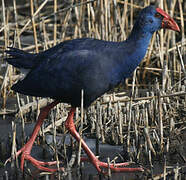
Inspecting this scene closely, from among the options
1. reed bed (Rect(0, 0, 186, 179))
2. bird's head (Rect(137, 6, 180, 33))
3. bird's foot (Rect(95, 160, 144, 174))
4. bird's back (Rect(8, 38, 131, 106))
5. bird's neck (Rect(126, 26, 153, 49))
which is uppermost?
bird's head (Rect(137, 6, 180, 33))

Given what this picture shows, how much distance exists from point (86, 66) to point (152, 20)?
671 mm

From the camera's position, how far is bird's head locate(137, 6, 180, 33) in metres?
4.20

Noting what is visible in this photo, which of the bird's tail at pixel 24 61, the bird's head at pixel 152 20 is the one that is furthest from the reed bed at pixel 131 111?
the bird's head at pixel 152 20

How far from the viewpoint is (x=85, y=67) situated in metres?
4.02

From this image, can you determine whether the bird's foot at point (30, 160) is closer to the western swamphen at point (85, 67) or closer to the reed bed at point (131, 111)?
the western swamphen at point (85, 67)

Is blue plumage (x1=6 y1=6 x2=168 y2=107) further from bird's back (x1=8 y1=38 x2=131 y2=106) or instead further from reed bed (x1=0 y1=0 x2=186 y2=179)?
reed bed (x1=0 y1=0 x2=186 y2=179)

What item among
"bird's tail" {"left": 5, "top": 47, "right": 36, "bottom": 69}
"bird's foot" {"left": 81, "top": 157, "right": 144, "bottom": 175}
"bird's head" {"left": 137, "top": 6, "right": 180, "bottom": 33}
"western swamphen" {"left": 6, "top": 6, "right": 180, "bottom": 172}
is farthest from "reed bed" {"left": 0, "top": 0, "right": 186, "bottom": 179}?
"bird's head" {"left": 137, "top": 6, "right": 180, "bottom": 33}

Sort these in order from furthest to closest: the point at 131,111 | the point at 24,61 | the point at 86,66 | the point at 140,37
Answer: the point at 131,111 < the point at 24,61 < the point at 140,37 < the point at 86,66

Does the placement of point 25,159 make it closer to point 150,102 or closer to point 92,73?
point 92,73

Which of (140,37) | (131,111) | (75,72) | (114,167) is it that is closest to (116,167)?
(114,167)

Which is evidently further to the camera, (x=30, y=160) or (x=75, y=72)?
(x=30, y=160)

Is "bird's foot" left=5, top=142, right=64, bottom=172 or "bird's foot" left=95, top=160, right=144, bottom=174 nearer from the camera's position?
"bird's foot" left=95, top=160, right=144, bottom=174

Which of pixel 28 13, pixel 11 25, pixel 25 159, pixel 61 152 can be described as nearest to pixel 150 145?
pixel 61 152

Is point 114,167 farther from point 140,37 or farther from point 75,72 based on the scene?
point 140,37
